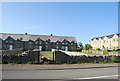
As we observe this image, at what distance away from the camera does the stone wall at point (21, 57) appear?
13.9m

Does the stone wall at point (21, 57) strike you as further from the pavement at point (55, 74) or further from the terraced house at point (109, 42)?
the terraced house at point (109, 42)

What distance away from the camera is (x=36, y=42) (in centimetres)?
5797

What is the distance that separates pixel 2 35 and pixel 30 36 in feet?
44.8

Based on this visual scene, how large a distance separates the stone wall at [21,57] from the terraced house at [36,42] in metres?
43.9

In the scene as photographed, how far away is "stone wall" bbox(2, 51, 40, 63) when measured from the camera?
13.9 m

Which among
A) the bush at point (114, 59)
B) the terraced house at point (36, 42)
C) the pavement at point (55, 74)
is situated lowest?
the pavement at point (55, 74)

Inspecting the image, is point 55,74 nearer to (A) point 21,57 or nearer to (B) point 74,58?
(A) point 21,57

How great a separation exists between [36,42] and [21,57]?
4425 cm

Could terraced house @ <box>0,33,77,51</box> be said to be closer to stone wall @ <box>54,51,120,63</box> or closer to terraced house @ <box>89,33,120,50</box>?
terraced house @ <box>89,33,120,50</box>

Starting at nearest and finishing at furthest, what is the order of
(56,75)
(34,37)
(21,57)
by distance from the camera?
(56,75) < (21,57) < (34,37)

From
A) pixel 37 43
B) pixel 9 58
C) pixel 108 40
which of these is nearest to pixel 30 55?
pixel 9 58

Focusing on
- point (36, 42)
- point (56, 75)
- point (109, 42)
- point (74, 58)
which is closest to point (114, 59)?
point (74, 58)

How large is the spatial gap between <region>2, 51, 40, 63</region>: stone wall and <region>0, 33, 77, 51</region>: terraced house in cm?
4391

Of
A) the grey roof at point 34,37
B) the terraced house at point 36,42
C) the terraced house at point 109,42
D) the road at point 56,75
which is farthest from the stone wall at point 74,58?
the grey roof at point 34,37
